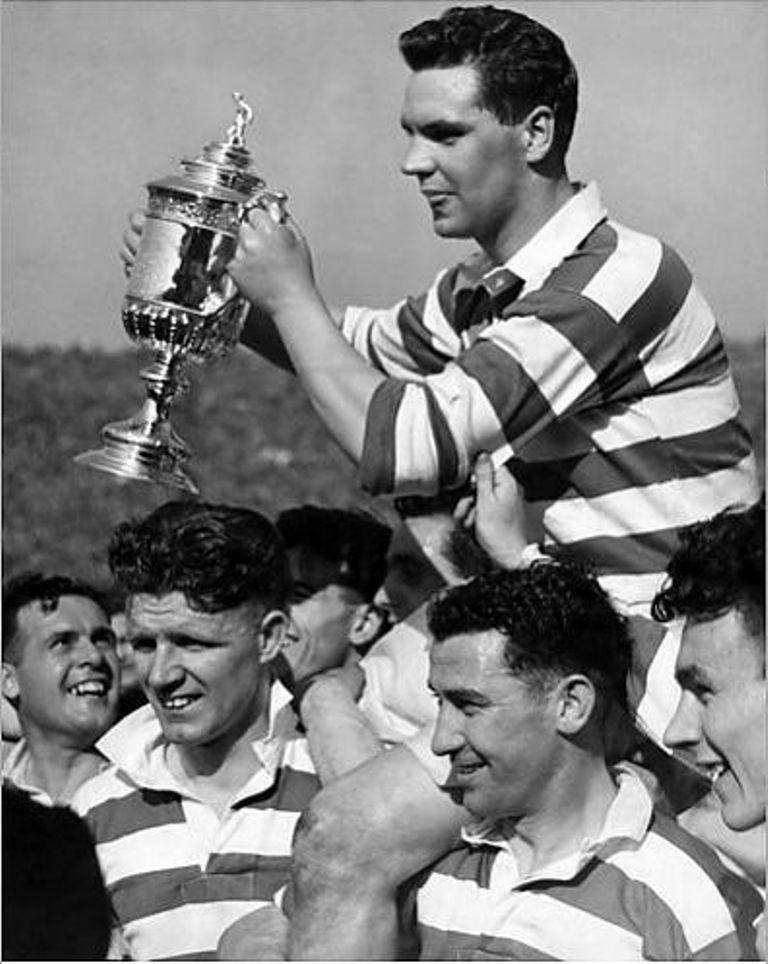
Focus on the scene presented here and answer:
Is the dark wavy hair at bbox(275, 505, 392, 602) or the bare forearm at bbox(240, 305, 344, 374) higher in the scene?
the bare forearm at bbox(240, 305, 344, 374)

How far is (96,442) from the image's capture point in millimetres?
4844

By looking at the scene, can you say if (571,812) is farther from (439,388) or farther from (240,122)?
(240,122)

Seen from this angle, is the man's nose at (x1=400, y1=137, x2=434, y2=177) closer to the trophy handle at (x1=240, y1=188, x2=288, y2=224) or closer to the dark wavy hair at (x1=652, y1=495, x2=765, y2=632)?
the trophy handle at (x1=240, y1=188, x2=288, y2=224)

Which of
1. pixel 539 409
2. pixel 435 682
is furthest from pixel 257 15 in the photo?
pixel 435 682

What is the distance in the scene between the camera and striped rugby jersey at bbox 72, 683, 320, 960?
9.40 feet

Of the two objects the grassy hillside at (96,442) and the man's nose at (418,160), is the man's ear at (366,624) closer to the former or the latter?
the grassy hillside at (96,442)

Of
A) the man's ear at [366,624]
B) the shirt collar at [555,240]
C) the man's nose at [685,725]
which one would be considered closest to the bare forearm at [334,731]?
the man's ear at [366,624]

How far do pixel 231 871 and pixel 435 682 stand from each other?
0.45m

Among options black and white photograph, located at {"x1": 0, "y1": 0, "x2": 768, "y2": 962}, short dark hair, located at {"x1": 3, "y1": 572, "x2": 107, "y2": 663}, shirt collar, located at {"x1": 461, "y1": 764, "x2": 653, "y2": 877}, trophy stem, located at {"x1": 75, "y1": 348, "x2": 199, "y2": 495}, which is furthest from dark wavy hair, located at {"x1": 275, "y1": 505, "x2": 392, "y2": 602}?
shirt collar, located at {"x1": 461, "y1": 764, "x2": 653, "y2": 877}

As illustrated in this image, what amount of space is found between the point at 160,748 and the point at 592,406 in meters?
0.76

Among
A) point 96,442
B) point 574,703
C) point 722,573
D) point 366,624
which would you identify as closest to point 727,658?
point 722,573

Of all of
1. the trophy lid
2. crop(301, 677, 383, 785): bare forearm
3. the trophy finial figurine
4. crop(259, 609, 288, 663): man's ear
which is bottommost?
crop(301, 677, 383, 785): bare forearm

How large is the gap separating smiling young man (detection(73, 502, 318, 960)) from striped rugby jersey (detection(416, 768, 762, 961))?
1.12ft

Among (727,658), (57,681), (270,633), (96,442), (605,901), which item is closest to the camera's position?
(727,658)
